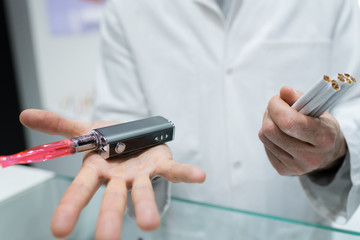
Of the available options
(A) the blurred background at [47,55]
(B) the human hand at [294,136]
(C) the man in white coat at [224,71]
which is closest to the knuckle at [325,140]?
(B) the human hand at [294,136]

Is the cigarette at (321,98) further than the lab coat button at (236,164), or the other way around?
the lab coat button at (236,164)

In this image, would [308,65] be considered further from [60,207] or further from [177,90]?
[60,207]

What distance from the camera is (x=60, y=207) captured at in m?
0.20

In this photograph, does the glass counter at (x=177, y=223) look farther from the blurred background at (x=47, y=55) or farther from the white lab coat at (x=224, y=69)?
the blurred background at (x=47, y=55)

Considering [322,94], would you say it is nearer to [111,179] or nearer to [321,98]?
[321,98]

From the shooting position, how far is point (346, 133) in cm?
33

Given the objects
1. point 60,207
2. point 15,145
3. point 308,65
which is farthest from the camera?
point 15,145

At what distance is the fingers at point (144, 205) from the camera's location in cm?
19

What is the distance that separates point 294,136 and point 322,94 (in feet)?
0.16

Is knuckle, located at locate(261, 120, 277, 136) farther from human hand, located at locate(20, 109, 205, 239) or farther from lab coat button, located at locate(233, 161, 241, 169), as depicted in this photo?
lab coat button, located at locate(233, 161, 241, 169)

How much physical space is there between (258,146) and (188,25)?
224mm

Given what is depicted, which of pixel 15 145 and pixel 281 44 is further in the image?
pixel 15 145

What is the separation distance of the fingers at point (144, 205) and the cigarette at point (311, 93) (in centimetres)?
14

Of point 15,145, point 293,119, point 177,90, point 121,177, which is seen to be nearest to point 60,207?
point 121,177
